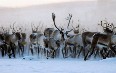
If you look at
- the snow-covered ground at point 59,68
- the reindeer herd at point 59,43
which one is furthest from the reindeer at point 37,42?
the snow-covered ground at point 59,68

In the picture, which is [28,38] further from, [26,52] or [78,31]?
[78,31]

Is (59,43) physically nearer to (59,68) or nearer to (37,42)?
(37,42)

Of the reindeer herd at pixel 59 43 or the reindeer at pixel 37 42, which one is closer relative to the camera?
the reindeer herd at pixel 59 43

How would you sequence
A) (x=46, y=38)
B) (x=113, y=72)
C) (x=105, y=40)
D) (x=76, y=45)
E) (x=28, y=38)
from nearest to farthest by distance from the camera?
(x=113, y=72) < (x=105, y=40) < (x=76, y=45) < (x=46, y=38) < (x=28, y=38)

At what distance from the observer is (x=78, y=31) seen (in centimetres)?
2844

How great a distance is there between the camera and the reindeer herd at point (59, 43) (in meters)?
21.8

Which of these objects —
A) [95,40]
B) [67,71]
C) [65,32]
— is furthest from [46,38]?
[67,71]

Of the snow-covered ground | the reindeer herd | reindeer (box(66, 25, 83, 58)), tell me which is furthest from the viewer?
reindeer (box(66, 25, 83, 58))

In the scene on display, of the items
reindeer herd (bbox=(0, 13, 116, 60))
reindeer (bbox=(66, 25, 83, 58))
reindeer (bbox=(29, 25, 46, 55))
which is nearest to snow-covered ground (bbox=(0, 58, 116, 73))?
reindeer herd (bbox=(0, 13, 116, 60))

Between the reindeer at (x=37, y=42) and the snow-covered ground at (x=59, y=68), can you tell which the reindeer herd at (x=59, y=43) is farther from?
the snow-covered ground at (x=59, y=68)

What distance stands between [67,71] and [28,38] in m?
22.3

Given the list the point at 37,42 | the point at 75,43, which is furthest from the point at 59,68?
the point at 37,42

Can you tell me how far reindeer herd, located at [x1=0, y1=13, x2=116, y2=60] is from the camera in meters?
21.8

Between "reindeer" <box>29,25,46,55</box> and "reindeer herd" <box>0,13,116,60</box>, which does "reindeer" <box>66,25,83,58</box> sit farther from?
"reindeer" <box>29,25,46,55</box>
